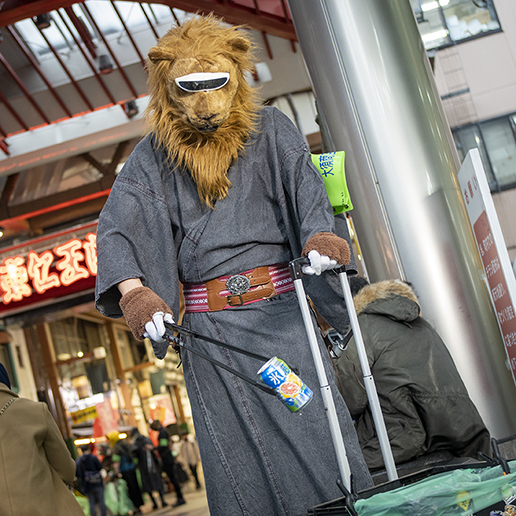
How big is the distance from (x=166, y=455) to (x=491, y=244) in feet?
22.1

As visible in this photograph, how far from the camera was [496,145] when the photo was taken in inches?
181

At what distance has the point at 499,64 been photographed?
4.60 metres

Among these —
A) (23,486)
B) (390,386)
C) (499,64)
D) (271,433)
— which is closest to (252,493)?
(271,433)

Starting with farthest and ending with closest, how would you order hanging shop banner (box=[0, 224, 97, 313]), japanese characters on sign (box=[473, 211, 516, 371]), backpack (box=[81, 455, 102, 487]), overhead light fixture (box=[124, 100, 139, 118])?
backpack (box=[81, 455, 102, 487]) < overhead light fixture (box=[124, 100, 139, 118]) < hanging shop banner (box=[0, 224, 97, 313]) < japanese characters on sign (box=[473, 211, 516, 371])

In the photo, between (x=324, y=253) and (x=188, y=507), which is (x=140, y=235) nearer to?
(x=324, y=253)

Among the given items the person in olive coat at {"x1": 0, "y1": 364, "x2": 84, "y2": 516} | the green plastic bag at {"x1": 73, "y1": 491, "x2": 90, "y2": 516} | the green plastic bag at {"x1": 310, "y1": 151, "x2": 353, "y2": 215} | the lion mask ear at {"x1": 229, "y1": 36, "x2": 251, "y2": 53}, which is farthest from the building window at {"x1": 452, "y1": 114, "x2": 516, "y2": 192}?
the green plastic bag at {"x1": 73, "y1": 491, "x2": 90, "y2": 516}

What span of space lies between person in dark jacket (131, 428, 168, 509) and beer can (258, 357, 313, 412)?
283 inches

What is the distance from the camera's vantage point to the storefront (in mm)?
8086

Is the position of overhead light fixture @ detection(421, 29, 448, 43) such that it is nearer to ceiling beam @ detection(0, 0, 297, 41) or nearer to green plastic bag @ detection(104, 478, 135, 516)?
ceiling beam @ detection(0, 0, 297, 41)

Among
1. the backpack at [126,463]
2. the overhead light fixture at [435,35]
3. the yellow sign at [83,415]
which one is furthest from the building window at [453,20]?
the yellow sign at [83,415]

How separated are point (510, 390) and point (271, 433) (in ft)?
6.07

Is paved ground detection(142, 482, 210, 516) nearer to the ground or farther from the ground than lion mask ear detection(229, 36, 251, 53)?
nearer to the ground

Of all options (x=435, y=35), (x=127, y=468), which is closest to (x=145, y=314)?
(x=435, y=35)

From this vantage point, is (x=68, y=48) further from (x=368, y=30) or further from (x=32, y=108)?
(x=368, y=30)
